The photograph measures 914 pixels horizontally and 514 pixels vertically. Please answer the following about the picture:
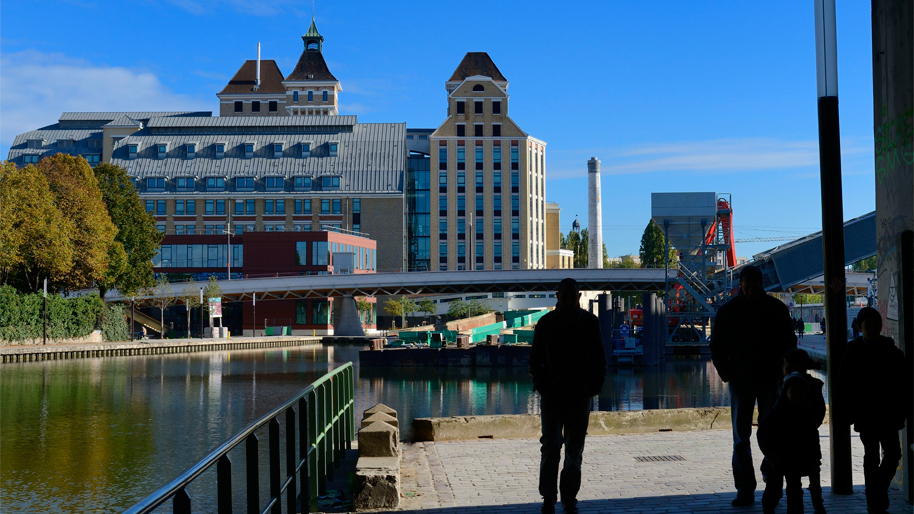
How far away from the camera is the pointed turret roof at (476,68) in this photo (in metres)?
116

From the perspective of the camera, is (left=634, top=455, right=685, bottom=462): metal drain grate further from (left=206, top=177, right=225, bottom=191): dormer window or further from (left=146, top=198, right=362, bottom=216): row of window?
(left=206, top=177, right=225, bottom=191): dormer window

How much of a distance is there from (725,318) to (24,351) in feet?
147

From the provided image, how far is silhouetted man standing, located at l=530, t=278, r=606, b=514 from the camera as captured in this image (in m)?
7.32

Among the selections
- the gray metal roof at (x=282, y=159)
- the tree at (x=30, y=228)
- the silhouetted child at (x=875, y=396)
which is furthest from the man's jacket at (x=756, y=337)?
the gray metal roof at (x=282, y=159)

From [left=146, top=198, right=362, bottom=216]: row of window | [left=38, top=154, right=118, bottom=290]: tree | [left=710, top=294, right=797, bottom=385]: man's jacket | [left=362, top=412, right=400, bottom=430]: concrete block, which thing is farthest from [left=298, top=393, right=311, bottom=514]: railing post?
[left=146, top=198, right=362, bottom=216]: row of window

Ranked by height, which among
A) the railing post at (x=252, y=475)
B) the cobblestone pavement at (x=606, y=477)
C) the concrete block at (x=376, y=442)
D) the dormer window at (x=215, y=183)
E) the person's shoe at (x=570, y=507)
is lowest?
the cobblestone pavement at (x=606, y=477)

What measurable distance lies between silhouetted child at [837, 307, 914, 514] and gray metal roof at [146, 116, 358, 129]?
106675 millimetres

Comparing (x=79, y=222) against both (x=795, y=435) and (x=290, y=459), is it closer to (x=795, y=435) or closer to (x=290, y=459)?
(x=290, y=459)

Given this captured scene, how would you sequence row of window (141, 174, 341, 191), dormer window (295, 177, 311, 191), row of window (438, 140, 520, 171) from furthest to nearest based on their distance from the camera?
row of window (438, 140, 520, 171), dormer window (295, 177, 311, 191), row of window (141, 174, 341, 191)

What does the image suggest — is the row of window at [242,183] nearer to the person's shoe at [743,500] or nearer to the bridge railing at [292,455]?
the bridge railing at [292,455]

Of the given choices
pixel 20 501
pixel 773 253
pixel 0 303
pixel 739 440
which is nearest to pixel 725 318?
pixel 739 440

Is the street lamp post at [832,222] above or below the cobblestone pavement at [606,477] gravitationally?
above

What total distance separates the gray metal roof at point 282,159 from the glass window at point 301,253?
19645 millimetres

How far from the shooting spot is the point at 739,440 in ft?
25.5
